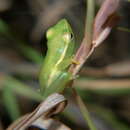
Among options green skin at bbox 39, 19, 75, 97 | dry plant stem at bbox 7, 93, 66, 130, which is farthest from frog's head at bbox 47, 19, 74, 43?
dry plant stem at bbox 7, 93, 66, 130

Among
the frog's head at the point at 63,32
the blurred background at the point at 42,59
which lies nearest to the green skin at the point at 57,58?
the frog's head at the point at 63,32

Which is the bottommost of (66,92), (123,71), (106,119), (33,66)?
(106,119)

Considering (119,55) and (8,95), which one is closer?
(8,95)

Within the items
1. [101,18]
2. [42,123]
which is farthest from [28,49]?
[101,18]

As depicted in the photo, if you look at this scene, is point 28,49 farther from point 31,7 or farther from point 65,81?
point 65,81

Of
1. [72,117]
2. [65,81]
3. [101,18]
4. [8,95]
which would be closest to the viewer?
[101,18]

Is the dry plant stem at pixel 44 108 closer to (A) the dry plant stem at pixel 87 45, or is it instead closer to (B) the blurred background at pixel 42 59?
(A) the dry plant stem at pixel 87 45
